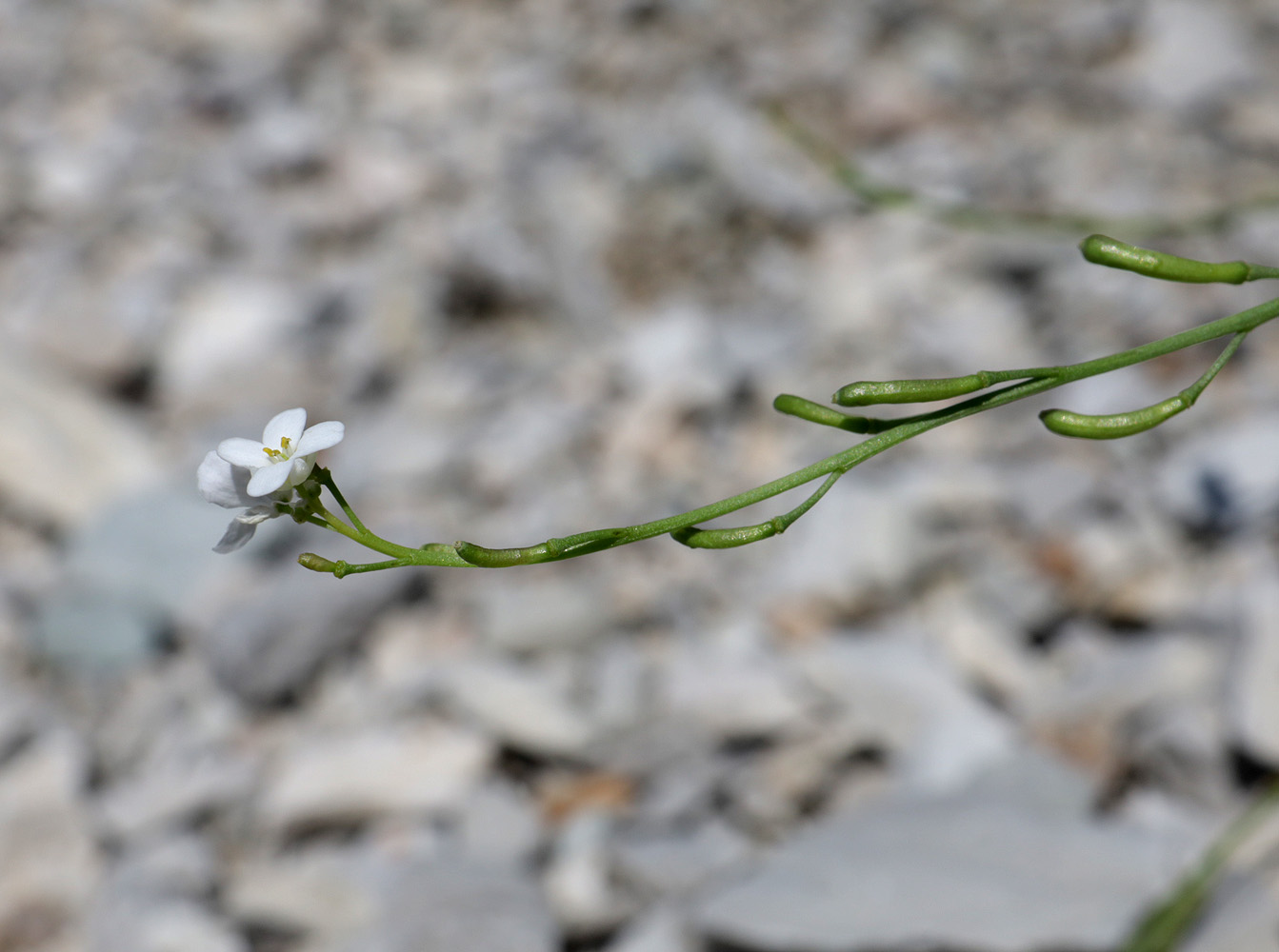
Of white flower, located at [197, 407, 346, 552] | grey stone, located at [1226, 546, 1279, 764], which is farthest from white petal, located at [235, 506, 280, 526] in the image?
grey stone, located at [1226, 546, 1279, 764]

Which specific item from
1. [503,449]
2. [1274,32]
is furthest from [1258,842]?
[1274,32]

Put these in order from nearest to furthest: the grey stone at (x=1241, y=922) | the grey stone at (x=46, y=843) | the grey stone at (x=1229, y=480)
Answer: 1. the grey stone at (x=1241, y=922)
2. the grey stone at (x=46, y=843)
3. the grey stone at (x=1229, y=480)

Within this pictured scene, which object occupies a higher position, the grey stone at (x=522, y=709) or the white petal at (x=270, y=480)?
the grey stone at (x=522, y=709)

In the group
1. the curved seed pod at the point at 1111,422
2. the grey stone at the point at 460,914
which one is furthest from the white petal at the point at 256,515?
the grey stone at the point at 460,914

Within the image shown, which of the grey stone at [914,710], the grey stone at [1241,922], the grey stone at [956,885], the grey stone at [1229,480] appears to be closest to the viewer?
the grey stone at [1241,922]

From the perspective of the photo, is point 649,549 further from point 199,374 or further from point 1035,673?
point 199,374

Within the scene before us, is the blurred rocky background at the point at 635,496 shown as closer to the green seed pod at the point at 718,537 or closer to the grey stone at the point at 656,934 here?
the grey stone at the point at 656,934
